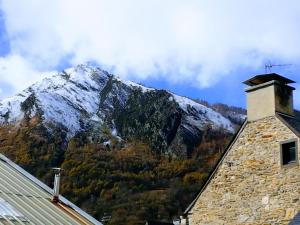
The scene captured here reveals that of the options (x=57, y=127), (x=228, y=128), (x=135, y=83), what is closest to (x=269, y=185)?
(x=228, y=128)

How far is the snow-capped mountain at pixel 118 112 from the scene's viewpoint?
8175cm

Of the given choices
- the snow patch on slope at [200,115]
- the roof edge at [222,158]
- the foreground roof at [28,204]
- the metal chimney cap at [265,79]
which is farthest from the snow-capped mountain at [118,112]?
the foreground roof at [28,204]

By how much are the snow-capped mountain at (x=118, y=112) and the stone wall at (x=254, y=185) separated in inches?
2179

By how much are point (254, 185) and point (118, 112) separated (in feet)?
269

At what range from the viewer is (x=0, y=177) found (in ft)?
50.5

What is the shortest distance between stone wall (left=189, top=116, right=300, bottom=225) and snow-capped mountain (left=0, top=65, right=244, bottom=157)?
182 feet

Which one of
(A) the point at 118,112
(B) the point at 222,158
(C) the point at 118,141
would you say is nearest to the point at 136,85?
(A) the point at 118,112

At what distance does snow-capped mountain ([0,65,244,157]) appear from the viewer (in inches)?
3219

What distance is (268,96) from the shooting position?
16.7 meters

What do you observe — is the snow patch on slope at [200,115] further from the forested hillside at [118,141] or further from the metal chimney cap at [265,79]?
the metal chimney cap at [265,79]

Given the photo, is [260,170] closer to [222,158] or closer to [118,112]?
[222,158]

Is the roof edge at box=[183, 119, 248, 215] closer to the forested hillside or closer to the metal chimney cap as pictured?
the metal chimney cap

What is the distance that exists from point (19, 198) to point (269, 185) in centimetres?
681

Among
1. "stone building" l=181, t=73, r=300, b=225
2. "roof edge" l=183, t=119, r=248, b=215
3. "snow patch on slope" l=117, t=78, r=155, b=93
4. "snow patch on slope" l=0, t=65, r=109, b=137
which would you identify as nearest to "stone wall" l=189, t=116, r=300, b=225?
"stone building" l=181, t=73, r=300, b=225
